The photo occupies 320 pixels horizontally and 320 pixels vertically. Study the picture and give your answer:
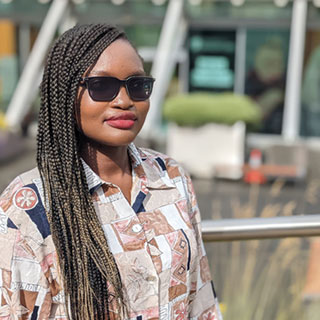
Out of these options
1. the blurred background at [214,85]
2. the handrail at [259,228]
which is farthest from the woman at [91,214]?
the blurred background at [214,85]

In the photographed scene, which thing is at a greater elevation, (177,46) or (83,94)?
(177,46)

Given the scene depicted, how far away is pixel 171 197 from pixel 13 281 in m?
0.60

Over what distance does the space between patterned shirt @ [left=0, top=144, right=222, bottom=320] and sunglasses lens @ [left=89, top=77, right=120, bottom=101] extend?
25 centimetres

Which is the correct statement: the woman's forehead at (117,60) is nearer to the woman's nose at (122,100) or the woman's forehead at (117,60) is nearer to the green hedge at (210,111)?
the woman's nose at (122,100)

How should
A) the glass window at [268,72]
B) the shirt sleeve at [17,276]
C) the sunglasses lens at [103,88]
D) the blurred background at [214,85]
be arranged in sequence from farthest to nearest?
the glass window at [268,72] → the blurred background at [214,85] → the sunglasses lens at [103,88] → the shirt sleeve at [17,276]

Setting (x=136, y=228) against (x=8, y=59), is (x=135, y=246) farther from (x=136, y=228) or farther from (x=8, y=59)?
(x=8, y=59)

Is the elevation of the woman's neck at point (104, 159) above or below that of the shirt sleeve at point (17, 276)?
above

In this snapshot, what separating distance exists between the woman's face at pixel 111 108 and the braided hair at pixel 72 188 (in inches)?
1.1

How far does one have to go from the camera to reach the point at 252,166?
10.8 metres

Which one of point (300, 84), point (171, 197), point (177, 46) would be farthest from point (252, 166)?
point (171, 197)

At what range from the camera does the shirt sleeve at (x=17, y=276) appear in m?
1.55

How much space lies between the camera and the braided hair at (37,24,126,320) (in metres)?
1.64

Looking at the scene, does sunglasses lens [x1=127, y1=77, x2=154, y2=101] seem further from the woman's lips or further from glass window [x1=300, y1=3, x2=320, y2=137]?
glass window [x1=300, y1=3, x2=320, y2=137]

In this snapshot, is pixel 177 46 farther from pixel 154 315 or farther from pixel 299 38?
pixel 154 315
